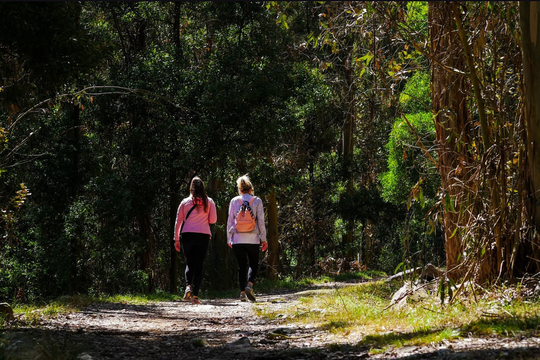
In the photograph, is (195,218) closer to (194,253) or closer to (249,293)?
(194,253)

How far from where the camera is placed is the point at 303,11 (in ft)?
78.2

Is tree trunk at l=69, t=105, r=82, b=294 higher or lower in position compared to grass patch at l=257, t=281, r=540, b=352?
higher

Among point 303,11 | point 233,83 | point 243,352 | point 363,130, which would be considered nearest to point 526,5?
point 243,352

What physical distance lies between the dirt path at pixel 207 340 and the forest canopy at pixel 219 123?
189 centimetres

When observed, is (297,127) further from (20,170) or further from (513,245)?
(513,245)

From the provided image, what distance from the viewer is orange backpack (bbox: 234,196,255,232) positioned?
10336mm

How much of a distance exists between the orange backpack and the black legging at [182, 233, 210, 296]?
1.90ft

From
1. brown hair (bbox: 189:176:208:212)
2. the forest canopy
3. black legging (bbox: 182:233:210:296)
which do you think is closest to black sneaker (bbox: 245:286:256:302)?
black legging (bbox: 182:233:210:296)

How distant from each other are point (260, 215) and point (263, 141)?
5.69 metres

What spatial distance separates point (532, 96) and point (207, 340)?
12.9 feet

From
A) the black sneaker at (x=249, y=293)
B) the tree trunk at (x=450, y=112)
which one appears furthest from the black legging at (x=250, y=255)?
the tree trunk at (x=450, y=112)

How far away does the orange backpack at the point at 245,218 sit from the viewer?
33.9 ft

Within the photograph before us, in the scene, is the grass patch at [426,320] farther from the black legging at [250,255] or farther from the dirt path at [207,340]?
the black legging at [250,255]

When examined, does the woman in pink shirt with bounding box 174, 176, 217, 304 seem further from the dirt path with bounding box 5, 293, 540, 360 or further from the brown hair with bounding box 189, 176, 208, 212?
the dirt path with bounding box 5, 293, 540, 360
